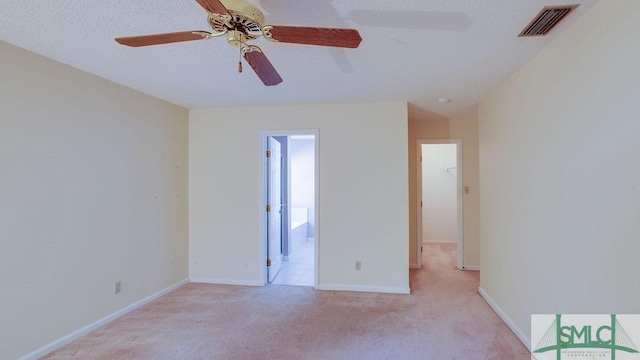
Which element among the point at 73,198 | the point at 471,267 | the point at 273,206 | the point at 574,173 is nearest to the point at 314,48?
the point at 574,173

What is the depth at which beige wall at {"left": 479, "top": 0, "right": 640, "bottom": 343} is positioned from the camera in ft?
4.87

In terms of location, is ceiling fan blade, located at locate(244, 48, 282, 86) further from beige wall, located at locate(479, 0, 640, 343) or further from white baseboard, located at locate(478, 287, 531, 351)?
white baseboard, located at locate(478, 287, 531, 351)

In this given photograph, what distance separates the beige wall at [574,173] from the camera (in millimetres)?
1485

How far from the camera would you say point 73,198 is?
8.54 feet

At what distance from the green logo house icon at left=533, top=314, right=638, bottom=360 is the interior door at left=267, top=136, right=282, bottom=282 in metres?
3.01

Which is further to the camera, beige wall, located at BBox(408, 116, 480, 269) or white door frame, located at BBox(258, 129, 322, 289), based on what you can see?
beige wall, located at BBox(408, 116, 480, 269)

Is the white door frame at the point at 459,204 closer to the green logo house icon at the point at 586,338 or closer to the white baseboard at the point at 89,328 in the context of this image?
the green logo house icon at the point at 586,338

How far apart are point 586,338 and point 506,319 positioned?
1.06m

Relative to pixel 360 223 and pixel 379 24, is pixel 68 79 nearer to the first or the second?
pixel 379 24

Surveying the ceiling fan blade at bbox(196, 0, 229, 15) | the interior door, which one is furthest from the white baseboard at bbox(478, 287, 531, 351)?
the ceiling fan blade at bbox(196, 0, 229, 15)

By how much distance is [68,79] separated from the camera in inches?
101

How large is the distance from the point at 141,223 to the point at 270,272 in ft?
5.66

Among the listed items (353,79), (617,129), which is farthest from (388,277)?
(617,129)

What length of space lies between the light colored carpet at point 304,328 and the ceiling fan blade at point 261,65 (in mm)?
2084
